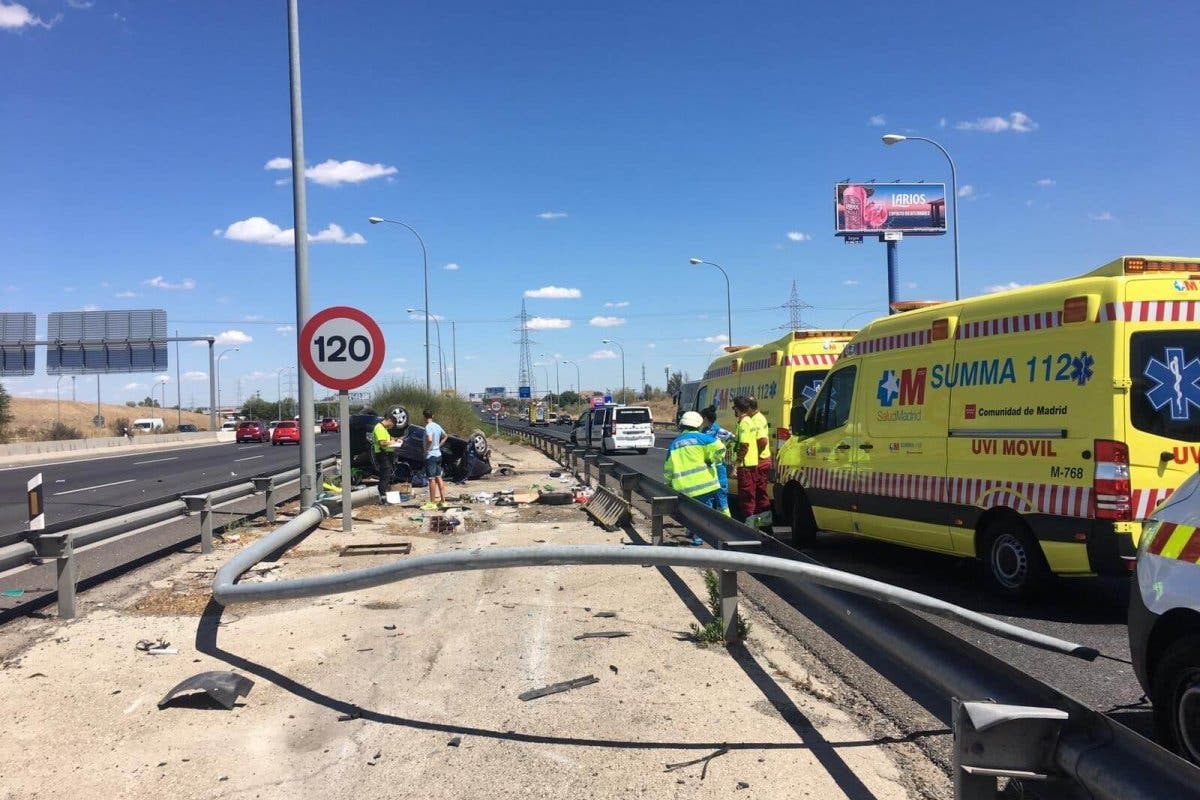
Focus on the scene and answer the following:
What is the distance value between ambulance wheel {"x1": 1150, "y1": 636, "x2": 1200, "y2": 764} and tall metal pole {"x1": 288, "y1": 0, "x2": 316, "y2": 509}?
8400 mm

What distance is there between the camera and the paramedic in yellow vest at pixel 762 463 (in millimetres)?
10859

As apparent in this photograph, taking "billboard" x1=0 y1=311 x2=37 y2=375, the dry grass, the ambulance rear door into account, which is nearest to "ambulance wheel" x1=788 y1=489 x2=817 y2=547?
the ambulance rear door

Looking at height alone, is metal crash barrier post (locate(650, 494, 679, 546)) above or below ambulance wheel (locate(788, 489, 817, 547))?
above

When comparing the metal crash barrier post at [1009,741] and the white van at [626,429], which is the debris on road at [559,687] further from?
the white van at [626,429]

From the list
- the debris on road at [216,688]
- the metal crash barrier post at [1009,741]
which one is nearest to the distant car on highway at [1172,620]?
the metal crash barrier post at [1009,741]

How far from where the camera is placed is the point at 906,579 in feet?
27.4

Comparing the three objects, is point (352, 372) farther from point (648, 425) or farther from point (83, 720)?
point (648, 425)

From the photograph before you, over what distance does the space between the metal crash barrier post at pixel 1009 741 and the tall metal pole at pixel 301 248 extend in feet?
28.3

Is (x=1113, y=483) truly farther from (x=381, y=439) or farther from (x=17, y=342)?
(x=17, y=342)

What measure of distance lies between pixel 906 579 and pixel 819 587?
4.45m

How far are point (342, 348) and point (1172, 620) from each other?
745 centimetres

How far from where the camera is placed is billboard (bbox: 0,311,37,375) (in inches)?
1826

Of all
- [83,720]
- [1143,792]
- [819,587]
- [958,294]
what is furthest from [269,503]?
[958,294]

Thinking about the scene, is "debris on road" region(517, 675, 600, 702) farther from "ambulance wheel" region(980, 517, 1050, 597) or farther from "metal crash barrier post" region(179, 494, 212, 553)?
"metal crash barrier post" region(179, 494, 212, 553)
